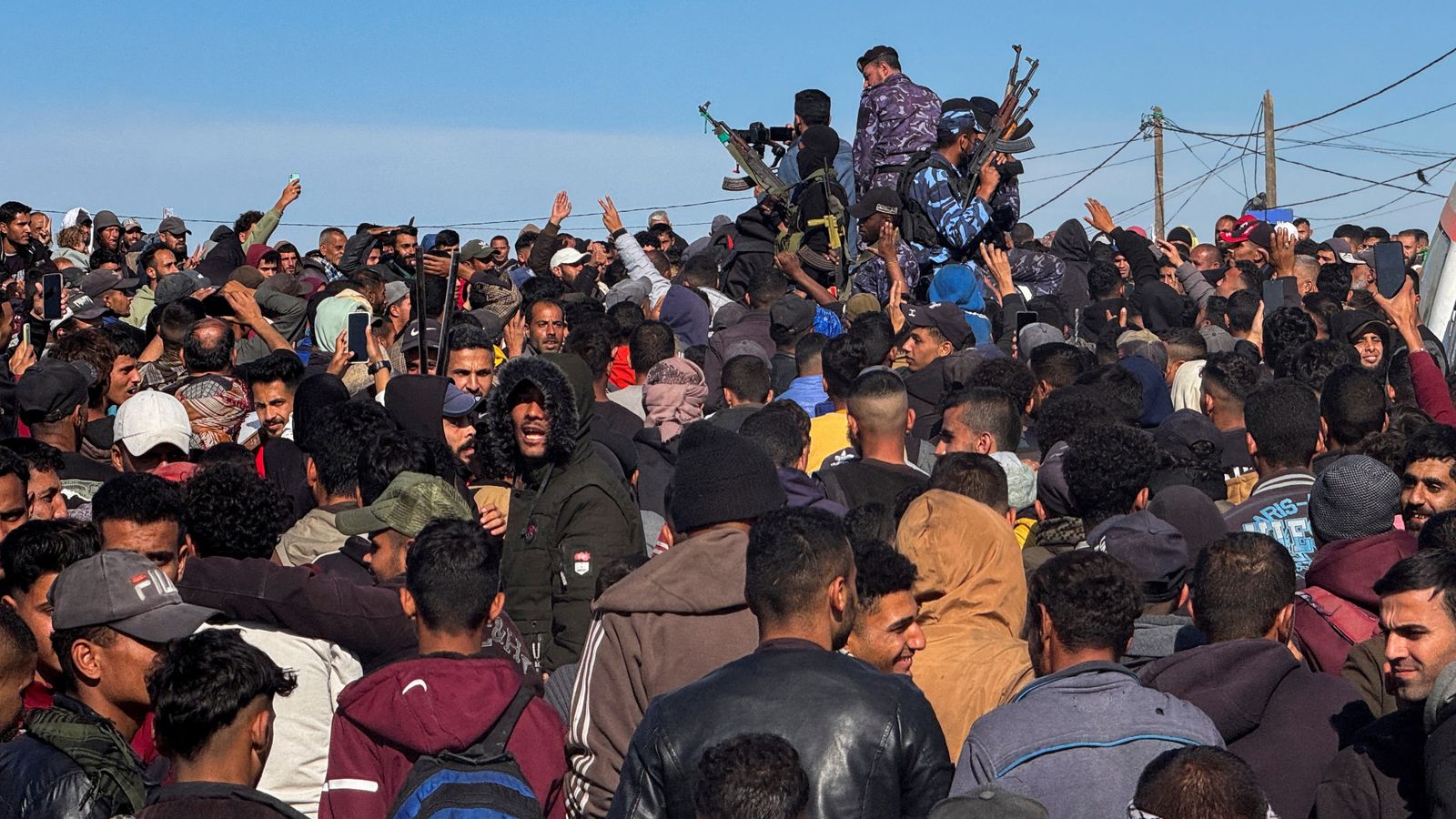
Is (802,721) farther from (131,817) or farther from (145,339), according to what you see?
(145,339)

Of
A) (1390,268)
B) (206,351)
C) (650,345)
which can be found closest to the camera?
(206,351)

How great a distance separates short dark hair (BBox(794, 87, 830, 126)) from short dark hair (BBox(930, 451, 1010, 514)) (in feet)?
32.0

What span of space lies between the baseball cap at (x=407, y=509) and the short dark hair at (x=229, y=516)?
0.25m

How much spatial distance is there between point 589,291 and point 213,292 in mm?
3939

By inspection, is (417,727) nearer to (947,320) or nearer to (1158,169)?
(947,320)

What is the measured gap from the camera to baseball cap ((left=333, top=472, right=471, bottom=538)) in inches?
206

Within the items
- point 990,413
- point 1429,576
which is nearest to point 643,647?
point 1429,576

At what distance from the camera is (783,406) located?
7309 millimetres

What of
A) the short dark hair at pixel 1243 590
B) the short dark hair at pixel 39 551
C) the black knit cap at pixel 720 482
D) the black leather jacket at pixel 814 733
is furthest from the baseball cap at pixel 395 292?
the black leather jacket at pixel 814 733

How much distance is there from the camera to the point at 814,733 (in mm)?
3562

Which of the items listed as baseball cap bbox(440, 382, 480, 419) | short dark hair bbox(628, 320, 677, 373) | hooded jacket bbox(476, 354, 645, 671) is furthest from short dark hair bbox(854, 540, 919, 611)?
short dark hair bbox(628, 320, 677, 373)

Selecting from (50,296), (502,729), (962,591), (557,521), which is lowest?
(502,729)

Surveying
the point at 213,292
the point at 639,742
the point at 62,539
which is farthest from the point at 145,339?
the point at 639,742

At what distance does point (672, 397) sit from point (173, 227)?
35.3ft
